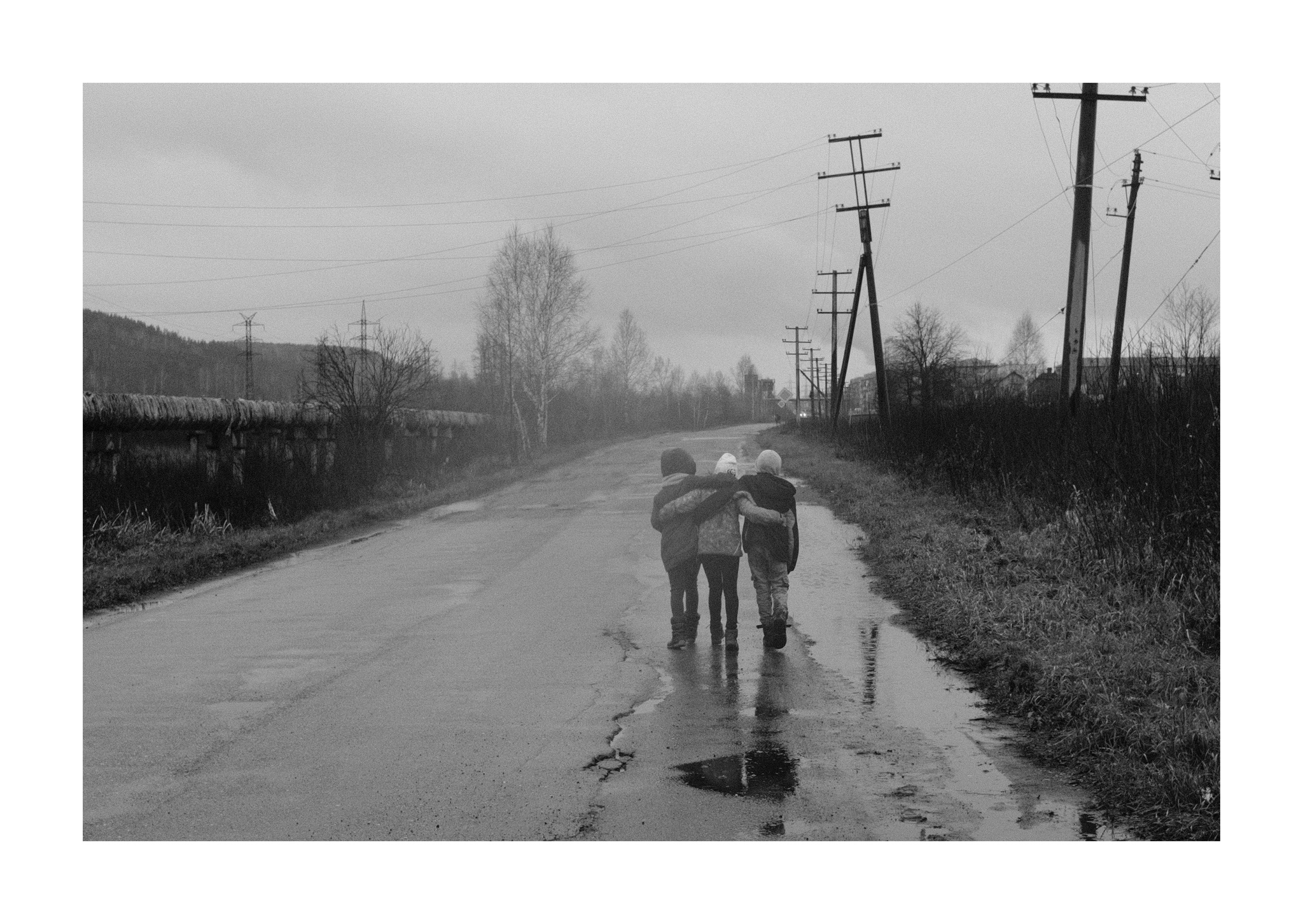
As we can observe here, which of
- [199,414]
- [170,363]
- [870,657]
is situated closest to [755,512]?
[870,657]

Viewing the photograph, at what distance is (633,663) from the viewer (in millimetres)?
7488

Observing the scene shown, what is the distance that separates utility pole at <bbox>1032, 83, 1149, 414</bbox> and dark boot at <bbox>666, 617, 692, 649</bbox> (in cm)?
888

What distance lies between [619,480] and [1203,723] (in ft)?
70.7

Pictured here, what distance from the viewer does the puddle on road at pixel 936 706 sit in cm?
448

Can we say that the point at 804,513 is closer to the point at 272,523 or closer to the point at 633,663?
the point at 272,523

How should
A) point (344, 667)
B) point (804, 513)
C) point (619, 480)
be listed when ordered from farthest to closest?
point (619, 480), point (804, 513), point (344, 667)

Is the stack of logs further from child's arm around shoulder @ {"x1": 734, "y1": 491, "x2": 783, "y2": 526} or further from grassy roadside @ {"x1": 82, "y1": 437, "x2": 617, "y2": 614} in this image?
child's arm around shoulder @ {"x1": 734, "y1": 491, "x2": 783, "y2": 526}

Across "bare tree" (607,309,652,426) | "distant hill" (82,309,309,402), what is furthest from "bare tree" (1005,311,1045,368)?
"distant hill" (82,309,309,402)

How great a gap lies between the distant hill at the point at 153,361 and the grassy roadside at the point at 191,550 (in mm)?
2029

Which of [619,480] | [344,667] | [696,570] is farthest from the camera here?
[619,480]

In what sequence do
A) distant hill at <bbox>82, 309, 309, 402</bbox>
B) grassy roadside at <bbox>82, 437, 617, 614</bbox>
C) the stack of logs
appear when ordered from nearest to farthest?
1. grassy roadside at <bbox>82, 437, 617, 614</bbox>
2. distant hill at <bbox>82, 309, 309, 402</bbox>
3. the stack of logs

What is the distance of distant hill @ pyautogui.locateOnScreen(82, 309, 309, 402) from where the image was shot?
12898 mm

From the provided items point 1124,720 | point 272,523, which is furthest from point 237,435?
point 1124,720

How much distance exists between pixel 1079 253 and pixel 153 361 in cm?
1673
